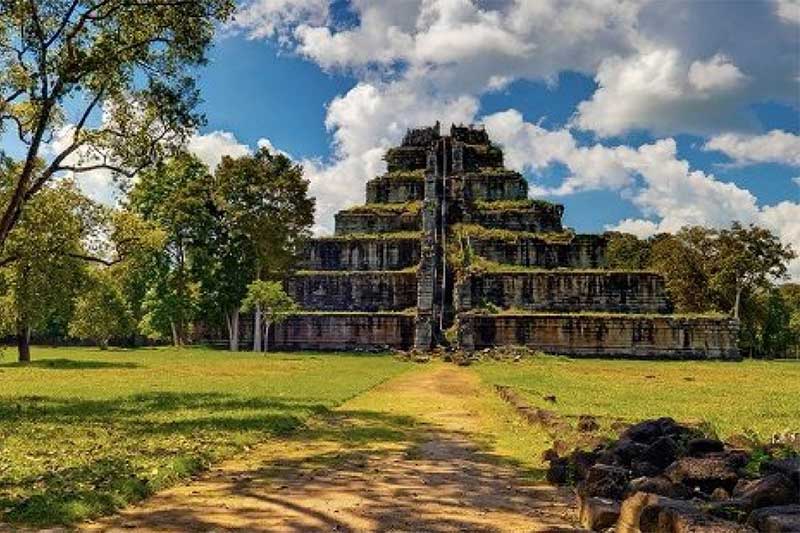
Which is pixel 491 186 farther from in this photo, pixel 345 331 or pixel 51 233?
pixel 51 233

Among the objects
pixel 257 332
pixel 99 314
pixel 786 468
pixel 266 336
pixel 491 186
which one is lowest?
pixel 786 468

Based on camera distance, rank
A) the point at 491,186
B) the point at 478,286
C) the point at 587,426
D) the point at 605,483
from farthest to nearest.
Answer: the point at 491,186, the point at 478,286, the point at 587,426, the point at 605,483

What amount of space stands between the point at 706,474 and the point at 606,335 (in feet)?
133

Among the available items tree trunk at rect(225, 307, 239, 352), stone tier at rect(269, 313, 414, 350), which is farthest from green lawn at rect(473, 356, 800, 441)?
tree trunk at rect(225, 307, 239, 352)

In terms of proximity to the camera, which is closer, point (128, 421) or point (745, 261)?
point (128, 421)

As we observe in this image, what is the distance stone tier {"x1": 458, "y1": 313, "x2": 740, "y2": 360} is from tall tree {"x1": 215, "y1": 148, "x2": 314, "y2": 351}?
1332cm

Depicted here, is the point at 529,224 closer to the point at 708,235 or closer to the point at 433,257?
the point at 433,257

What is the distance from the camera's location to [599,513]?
8.06 metres

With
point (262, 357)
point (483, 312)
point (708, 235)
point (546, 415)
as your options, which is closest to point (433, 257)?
point (483, 312)

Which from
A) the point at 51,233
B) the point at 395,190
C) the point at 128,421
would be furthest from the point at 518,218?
the point at 128,421

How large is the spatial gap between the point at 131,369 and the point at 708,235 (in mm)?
54353

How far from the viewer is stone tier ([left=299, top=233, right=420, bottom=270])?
188 feet

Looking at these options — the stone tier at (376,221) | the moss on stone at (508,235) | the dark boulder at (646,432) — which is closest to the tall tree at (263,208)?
the stone tier at (376,221)

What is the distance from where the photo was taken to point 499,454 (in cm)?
1316
